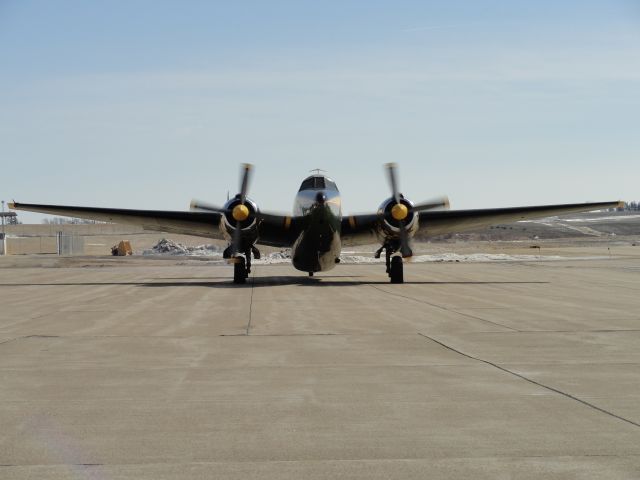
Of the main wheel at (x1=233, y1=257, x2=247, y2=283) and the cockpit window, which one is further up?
the cockpit window

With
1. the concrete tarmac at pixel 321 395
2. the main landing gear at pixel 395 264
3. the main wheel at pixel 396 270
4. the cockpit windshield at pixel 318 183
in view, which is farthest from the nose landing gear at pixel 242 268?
the concrete tarmac at pixel 321 395

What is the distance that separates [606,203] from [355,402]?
23900mm

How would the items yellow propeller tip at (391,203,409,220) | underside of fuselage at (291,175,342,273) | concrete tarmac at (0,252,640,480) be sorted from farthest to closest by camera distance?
yellow propeller tip at (391,203,409,220)
underside of fuselage at (291,175,342,273)
concrete tarmac at (0,252,640,480)

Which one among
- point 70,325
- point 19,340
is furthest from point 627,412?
point 70,325

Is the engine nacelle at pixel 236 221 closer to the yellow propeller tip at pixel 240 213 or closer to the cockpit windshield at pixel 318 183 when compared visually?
the yellow propeller tip at pixel 240 213

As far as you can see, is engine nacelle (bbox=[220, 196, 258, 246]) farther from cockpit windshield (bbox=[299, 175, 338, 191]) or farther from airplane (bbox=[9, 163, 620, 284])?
cockpit windshield (bbox=[299, 175, 338, 191])

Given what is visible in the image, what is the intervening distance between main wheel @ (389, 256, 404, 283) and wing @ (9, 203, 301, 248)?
383 centimetres

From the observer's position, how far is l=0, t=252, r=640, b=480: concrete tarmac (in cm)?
547

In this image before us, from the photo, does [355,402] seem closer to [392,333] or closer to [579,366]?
[579,366]

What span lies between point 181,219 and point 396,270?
339 inches

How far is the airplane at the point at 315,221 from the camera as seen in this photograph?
26047mm

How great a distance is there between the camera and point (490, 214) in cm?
3039

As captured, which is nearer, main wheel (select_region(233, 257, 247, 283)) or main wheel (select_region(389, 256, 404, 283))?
main wheel (select_region(389, 256, 404, 283))

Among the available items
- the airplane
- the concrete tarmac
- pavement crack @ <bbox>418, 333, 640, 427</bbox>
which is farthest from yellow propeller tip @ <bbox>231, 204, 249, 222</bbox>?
pavement crack @ <bbox>418, 333, 640, 427</bbox>
